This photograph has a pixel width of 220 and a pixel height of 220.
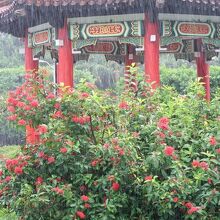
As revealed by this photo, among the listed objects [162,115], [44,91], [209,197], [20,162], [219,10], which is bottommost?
[209,197]

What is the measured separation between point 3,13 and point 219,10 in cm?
378

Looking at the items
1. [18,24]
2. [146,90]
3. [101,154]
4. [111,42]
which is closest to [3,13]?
[18,24]

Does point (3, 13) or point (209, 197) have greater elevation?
point (3, 13)

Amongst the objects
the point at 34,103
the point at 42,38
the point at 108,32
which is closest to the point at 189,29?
the point at 108,32

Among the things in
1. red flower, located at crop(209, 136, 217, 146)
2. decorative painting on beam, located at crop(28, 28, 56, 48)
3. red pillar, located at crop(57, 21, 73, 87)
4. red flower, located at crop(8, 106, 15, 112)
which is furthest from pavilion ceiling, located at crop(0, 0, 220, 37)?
red flower, located at crop(8, 106, 15, 112)

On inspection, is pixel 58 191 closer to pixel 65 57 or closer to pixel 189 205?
pixel 189 205

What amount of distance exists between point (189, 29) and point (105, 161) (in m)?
5.51

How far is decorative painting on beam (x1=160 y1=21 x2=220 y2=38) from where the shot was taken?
28.6 feet

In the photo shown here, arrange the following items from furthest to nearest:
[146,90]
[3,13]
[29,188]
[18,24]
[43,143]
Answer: [18,24] < [3,13] < [146,90] < [43,143] < [29,188]

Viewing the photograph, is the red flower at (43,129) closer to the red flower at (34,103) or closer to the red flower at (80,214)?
the red flower at (34,103)

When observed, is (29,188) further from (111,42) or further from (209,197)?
(111,42)

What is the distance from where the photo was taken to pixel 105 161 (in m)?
4.03

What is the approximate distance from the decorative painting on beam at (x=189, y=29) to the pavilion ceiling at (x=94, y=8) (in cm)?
21

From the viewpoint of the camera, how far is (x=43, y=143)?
13.3 feet
